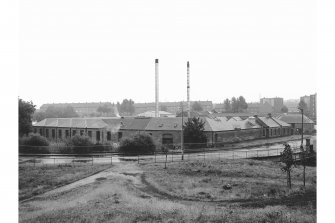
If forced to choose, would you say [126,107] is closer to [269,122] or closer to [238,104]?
[238,104]

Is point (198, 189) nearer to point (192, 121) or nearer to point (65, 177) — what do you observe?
point (65, 177)

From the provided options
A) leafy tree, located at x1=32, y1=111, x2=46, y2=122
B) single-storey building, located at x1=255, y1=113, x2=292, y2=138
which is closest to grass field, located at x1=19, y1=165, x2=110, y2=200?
leafy tree, located at x1=32, y1=111, x2=46, y2=122

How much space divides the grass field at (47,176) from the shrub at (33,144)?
6.21m

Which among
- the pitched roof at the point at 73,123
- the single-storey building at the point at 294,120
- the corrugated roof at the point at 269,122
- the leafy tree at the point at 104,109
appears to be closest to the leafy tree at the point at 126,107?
the leafy tree at the point at 104,109

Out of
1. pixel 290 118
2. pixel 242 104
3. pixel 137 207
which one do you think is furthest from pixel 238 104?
pixel 137 207

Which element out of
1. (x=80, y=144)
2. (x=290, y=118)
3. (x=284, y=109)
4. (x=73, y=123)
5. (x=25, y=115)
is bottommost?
(x=80, y=144)

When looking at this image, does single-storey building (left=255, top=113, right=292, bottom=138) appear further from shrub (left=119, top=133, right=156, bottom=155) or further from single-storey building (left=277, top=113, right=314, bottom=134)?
shrub (left=119, top=133, right=156, bottom=155)

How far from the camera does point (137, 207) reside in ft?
46.9

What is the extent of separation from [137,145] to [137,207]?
604 inches

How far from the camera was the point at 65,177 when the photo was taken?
19.3m

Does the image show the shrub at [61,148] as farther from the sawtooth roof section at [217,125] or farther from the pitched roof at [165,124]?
the sawtooth roof section at [217,125]

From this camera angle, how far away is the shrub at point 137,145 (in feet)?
96.6

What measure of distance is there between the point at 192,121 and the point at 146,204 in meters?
20.1

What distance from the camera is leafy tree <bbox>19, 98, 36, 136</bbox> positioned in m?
32.4
